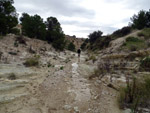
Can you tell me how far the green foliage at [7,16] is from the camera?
16.0 m

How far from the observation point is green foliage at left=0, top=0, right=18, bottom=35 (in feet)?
52.6

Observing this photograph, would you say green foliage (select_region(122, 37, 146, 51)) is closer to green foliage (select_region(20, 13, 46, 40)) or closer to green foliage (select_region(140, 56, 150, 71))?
green foliage (select_region(140, 56, 150, 71))

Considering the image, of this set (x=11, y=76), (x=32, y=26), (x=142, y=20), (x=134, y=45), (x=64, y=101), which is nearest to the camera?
(x=64, y=101)

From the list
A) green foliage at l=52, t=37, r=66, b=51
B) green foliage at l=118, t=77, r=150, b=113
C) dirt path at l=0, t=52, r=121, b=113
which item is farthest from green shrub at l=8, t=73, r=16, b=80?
green foliage at l=52, t=37, r=66, b=51

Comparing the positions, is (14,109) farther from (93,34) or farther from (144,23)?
(93,34)

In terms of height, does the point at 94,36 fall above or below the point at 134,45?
above

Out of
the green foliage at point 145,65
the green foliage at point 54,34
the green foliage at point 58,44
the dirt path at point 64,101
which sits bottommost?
the dirt path at point 64,101

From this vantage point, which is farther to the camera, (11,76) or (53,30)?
(53,30)

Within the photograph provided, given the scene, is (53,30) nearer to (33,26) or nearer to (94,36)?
(33,26)

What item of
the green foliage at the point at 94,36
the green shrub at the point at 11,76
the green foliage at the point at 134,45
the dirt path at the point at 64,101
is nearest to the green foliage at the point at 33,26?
the green foliage at the point at 134,45

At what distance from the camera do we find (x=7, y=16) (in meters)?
16.5

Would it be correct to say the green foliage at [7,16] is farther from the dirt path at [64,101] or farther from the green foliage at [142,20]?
the green foliage at [142,20]

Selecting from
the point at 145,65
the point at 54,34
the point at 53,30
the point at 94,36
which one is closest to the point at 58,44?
the point at 54,34

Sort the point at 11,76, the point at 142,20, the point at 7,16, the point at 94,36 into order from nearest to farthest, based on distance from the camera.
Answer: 1. the point at 11,76
2. the point at 7,16
3. the point at 142,20
4. the point at 94,36
